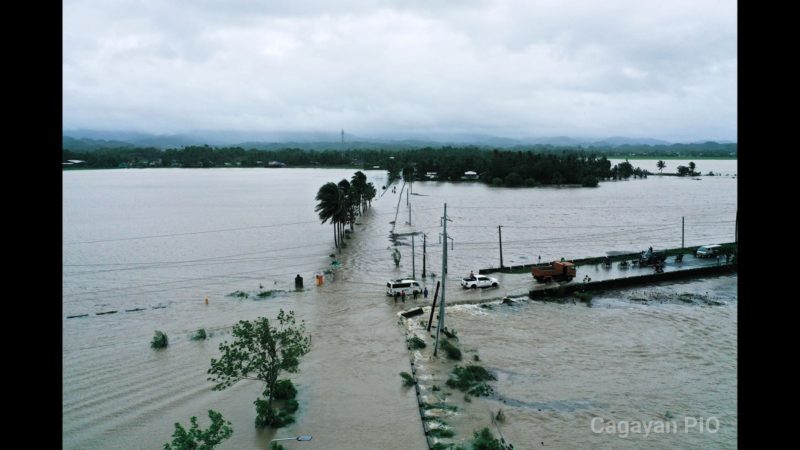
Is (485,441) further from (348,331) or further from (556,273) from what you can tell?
(556,273)

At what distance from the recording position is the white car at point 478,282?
882 inches

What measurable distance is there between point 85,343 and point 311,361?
23.9 feet

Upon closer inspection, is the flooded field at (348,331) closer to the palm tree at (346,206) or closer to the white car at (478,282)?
the white car at (478,282)

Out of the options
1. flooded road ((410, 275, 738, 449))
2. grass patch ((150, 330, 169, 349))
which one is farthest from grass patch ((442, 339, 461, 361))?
grass patch ((150, 330, 169, 349))

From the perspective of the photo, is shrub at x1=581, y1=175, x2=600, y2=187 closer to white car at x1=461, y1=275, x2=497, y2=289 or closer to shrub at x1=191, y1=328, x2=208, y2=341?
white car at x1=461, y1=275, x2=497, y2=289

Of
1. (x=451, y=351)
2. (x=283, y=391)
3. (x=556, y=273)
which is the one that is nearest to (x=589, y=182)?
(x=556, y=273)

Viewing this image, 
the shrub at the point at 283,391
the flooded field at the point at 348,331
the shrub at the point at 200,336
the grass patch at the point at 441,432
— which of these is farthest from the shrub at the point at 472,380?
the shrub at the point at 200,336

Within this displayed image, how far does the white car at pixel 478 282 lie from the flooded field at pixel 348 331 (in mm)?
576

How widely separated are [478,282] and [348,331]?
6757 millimetres

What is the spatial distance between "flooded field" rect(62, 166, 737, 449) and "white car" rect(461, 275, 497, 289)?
0.58 m

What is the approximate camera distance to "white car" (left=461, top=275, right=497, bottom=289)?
22.4 meters

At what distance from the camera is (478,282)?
22438 millimetres
